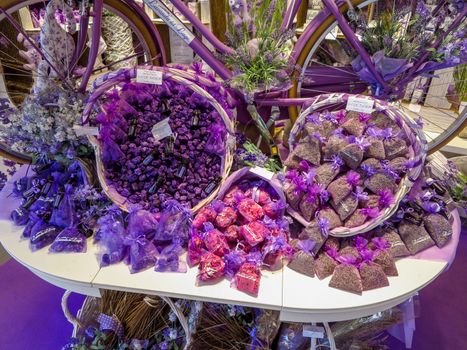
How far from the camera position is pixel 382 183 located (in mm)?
1136

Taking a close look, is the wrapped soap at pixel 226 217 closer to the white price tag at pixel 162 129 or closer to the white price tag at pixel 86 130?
the white price tag at pixel 162 129

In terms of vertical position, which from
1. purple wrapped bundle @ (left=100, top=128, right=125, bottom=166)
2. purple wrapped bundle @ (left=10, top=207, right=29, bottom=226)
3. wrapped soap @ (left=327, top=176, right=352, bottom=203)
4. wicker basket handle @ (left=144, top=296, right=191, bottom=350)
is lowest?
wicker basket handle @ (left=144, top=296, right=191, bottom=350)

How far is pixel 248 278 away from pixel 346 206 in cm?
A: 40

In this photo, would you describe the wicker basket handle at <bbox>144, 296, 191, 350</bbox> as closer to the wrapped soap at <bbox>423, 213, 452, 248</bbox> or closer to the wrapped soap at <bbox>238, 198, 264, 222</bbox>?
the wrapped soap at <bbox>238, 198, 264, 222</bbox>

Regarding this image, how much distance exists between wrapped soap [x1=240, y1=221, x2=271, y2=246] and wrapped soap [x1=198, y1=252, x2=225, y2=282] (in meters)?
0.12

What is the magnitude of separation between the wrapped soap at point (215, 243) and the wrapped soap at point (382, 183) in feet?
1.74

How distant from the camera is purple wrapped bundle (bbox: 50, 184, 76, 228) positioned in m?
1.25

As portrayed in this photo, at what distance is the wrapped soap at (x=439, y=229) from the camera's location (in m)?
1.17

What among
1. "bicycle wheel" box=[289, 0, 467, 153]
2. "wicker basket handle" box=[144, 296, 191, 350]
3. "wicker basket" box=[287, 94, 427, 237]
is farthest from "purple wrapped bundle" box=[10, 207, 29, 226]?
"bicycle wheel" box=[289, 0, 467, 153]

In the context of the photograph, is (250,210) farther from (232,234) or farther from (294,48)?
(294,48)

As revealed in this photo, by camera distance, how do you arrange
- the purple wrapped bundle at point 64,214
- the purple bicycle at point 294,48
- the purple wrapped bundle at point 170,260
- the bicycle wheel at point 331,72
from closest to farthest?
the purple wrapped bundle at point 170,260 < the purple wrapped bundle at point 64,214 < the purple bicycle at point 294,48 < the bicycle wheel at point 331,72

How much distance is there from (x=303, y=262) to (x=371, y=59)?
0.93 meters

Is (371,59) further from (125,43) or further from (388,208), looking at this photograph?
(125,43)

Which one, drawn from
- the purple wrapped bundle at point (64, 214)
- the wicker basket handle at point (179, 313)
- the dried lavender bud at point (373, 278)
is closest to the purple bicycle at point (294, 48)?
the purple wrapped bundle at point (64, 214)
